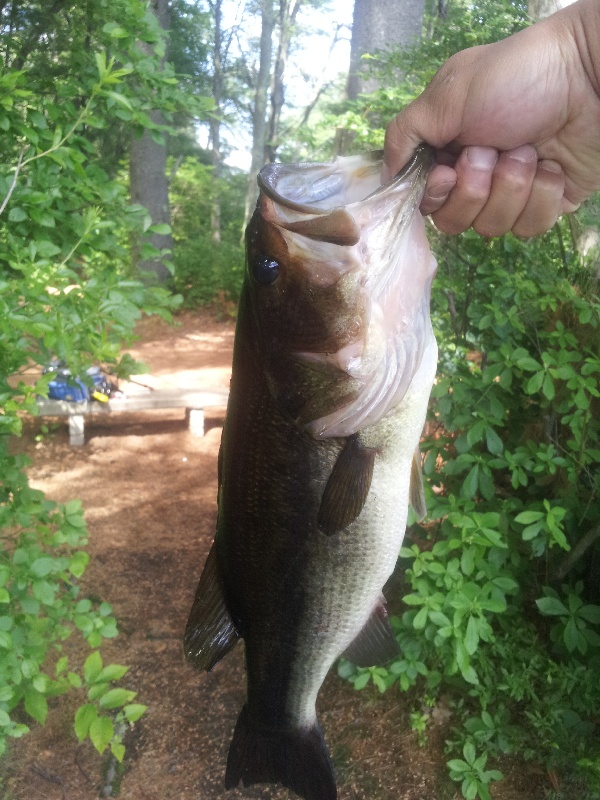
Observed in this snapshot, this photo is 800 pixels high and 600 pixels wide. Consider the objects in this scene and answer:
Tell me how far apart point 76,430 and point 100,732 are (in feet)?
16.2

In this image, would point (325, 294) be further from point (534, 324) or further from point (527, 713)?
point (527, 713)

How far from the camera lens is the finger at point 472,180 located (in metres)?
1.50

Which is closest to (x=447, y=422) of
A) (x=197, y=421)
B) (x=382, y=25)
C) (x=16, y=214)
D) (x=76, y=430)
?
(x=16, y=214)

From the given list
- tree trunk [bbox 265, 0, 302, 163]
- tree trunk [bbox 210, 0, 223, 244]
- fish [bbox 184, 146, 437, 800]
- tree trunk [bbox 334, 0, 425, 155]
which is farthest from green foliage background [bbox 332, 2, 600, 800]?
tree trunk [bbox 265, 0, 302, 163]

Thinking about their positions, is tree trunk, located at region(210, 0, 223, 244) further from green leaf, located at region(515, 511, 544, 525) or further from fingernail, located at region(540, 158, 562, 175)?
fingernail, located at region(540, 158, 562, 175)

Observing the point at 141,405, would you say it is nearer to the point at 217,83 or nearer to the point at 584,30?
the point at 584,30

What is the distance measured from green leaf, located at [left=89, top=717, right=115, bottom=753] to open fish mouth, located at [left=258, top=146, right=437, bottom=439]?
1.14m

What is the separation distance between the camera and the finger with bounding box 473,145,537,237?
1551 millimetres

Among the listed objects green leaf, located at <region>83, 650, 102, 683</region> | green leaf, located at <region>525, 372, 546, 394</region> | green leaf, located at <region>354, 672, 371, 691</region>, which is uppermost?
green leaf, located at <region>525, 372, 546, 394</region>

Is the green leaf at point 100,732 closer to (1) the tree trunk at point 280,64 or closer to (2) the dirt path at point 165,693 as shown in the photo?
(2) the dirt path at point 165,693

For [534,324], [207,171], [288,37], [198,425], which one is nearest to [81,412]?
[198,425]

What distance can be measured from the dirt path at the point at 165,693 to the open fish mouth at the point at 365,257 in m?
2.36

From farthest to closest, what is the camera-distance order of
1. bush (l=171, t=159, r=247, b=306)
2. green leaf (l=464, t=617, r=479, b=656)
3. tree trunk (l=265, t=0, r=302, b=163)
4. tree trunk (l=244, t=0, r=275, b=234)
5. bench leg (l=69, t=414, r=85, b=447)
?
tree trunk (l=265, t=0, r=302, b=163) → tree trunk (l=244, t=0, r=275, b=234) → bush (l=171, t=159, r=247, b=306) → bench leg (l=69, t=414, r=85, b=447) → green leaf (l=464, t=617, r=479, b=656)

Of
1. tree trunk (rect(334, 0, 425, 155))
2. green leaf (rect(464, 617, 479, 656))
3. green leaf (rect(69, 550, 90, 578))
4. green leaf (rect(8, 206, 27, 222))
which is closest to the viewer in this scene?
green leaf (rect(69, 550, 90, 578))
